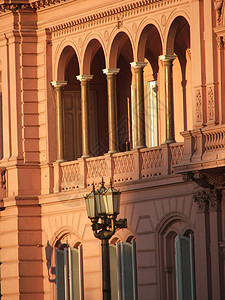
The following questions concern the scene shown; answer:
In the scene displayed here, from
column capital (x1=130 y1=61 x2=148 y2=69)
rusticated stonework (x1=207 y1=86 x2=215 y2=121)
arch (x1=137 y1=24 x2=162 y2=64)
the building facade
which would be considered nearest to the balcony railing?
the building facade

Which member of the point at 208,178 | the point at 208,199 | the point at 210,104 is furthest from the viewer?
the point at 208,199

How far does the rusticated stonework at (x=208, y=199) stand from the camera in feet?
109

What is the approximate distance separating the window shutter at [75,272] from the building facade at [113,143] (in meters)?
0.03

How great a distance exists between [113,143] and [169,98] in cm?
253

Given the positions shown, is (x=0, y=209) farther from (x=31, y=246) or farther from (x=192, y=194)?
(x=192, y=194)

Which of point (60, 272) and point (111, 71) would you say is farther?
point (60, 272)

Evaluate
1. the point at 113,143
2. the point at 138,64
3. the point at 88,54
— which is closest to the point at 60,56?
the point at 88,54

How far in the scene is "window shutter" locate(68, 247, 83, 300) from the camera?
38.5 m

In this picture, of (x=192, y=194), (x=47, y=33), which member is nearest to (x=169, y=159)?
(x=192, y=194)

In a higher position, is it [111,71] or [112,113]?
[111,71]

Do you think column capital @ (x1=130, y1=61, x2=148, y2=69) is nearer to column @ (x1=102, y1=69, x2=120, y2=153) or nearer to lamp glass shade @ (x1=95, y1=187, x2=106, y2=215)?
column @ (x1=102, y1=69, x2=120, y2=153)

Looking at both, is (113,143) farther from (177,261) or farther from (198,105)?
(198,105)

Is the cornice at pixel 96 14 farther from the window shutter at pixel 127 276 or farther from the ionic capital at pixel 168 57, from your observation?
the window shutter at pixel 127 276

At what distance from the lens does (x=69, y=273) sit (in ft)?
127
